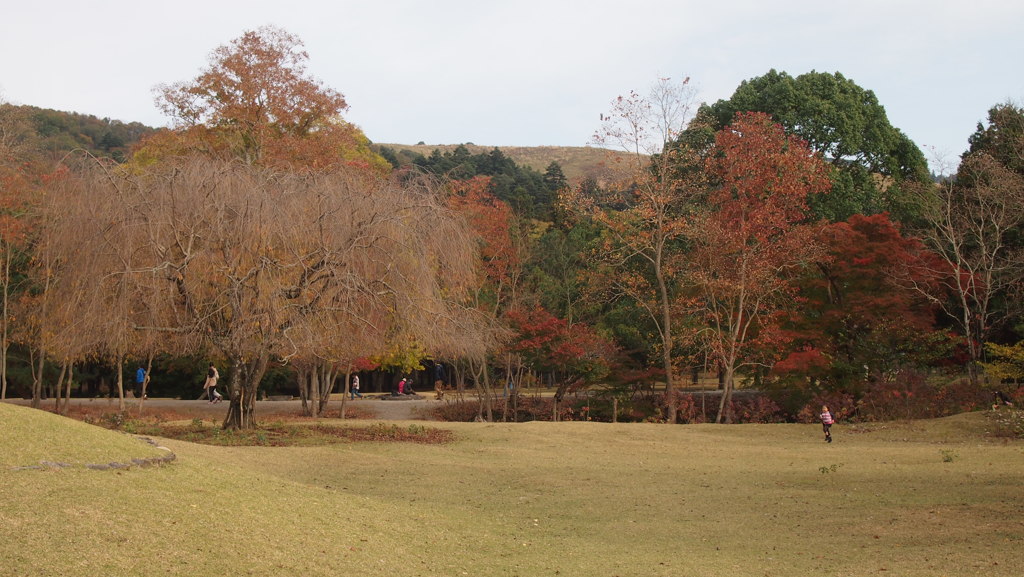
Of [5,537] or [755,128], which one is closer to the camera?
[5,537]

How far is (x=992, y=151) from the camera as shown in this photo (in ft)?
90.7

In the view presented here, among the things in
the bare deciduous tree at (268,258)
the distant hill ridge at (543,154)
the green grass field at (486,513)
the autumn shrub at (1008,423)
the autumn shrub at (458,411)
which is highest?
the distant hill ridge at (543,154)

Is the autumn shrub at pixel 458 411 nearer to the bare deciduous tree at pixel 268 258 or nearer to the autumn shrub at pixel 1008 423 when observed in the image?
the bare deciduous tree at pixel 268 258

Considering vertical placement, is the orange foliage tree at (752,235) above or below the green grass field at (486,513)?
above

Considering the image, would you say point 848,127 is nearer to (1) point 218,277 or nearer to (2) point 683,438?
(2) point 683,438

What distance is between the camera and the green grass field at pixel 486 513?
21.9ft

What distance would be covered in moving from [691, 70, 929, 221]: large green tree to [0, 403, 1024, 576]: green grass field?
2211 cm

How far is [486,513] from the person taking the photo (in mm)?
10883

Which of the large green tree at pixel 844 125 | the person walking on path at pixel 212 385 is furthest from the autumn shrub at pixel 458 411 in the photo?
the large green tree at pixel 844 125

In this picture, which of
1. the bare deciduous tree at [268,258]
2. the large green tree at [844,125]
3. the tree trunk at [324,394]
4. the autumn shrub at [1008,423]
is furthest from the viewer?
the large green tree at [844,125]

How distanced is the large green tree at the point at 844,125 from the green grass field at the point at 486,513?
2211cm

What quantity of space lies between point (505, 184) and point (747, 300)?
4251 centimetres

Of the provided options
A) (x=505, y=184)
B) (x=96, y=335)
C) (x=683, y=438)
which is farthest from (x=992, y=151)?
(x=505, y=184)

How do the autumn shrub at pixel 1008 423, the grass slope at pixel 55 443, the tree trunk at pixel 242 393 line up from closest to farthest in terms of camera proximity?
the grass slope at pixel 55 443, the tree trunk at pixel 242 393, the autumn shrub at pixel 1008 423
